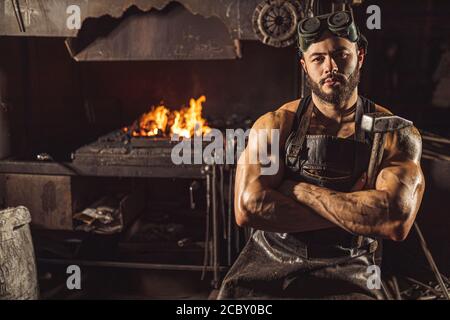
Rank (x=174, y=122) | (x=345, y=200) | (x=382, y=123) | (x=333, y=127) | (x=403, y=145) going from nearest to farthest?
(x=382, y=123), (x=345, y=200), (x=403, y=145), (x=333, y=127), (x=174, y=122)

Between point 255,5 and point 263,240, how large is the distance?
8.45 ft

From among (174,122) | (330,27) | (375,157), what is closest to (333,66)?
(330,27)

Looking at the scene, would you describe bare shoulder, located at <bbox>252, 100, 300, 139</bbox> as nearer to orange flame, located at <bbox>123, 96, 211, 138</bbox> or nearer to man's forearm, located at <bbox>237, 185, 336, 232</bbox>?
man's forearm, located at <bbox>237, 185, 336, 232</bbox>

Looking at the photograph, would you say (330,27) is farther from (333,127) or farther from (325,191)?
(325,191)

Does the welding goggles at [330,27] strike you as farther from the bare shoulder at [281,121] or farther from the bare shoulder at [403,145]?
the bare shoulder at [403,145]

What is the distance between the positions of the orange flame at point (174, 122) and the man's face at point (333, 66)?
10.5 feet

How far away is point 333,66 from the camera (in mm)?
2906

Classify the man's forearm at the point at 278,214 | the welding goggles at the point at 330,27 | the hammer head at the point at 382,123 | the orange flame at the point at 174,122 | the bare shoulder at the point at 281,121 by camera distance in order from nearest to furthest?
the hammer head at the point at 382,123, the welding goggles at the point at 330,27, the man's forearm at the point at 278,214, the bare shoulder at the point at 281,121, the orange flame at the point at 174,122

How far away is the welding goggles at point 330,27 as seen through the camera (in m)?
A: 2.84

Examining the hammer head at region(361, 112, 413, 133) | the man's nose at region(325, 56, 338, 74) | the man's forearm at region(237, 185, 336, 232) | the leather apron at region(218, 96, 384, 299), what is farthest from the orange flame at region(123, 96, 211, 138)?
the hammer head at region(361, 112, 413, 133)

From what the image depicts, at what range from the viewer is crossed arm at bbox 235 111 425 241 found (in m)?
2.80

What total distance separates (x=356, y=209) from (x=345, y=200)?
0.29 ft

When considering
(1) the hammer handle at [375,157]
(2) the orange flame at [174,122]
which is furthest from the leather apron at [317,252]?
(2) the orange flame at [174,122]
